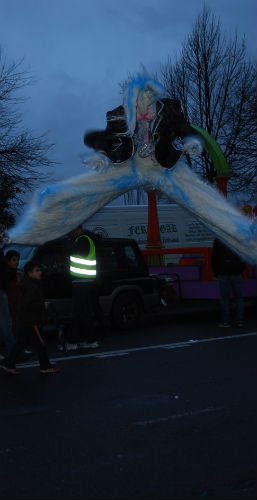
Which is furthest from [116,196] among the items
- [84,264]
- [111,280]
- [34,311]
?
[111,280]

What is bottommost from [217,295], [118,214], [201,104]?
[217,295]

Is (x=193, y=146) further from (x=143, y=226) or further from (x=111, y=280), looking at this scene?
(x=143, y=226)

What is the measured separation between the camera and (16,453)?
5246 millimetres

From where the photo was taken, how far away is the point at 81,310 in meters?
10.2

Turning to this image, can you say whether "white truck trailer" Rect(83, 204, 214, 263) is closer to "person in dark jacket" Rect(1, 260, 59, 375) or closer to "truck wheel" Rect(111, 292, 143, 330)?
"truck wheel" Rect(111, 292, 143, 330)

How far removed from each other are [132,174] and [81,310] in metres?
3.69

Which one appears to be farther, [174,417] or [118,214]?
[118,214]

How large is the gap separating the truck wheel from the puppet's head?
5.53 metres

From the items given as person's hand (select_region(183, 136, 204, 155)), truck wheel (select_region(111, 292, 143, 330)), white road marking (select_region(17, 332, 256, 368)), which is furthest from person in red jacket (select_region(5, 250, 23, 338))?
person's hand (select_region(183, 136, 204, 155))

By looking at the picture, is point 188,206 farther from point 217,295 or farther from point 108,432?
point 217,295

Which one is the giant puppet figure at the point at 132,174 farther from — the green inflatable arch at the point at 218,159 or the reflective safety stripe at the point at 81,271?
the green inflatable arch at the point at 218,159

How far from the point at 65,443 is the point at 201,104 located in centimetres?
2155

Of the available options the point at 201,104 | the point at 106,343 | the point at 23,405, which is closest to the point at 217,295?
the point at 106,343

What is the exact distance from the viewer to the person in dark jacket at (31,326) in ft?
27.4
